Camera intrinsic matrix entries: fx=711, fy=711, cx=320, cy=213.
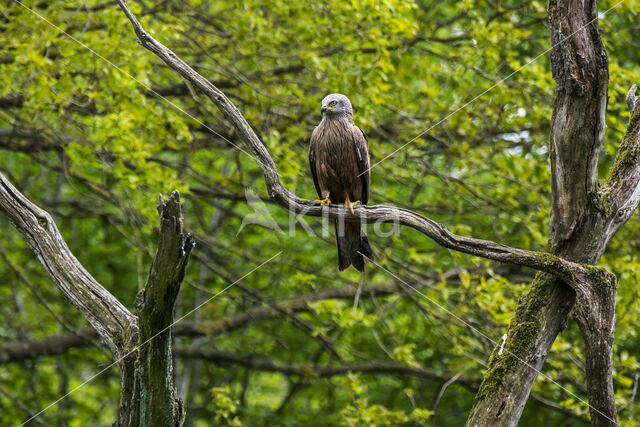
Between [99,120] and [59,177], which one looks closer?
[99,120]

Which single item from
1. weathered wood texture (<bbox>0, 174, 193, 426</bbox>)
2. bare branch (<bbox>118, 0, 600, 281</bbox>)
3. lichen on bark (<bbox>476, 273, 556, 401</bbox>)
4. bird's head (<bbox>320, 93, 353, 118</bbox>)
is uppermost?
bird's head (<bbox>320, 93, 353, 118</bbox>)

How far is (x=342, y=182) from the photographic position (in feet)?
18.0

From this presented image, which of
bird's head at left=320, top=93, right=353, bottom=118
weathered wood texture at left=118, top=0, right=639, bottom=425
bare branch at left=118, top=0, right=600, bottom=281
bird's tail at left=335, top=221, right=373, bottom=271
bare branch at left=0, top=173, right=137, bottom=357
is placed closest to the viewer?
bare branch at left=0, top=173, right=137, bottom=357

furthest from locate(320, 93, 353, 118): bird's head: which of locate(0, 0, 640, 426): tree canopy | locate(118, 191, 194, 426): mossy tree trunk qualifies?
locate(118, 191, 194, 426): mossy tree trunk

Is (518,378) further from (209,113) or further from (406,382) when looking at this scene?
(406,382)

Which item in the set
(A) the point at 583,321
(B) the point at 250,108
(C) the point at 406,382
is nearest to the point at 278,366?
(C) the point at 406,382

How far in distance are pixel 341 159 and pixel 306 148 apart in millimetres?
2115

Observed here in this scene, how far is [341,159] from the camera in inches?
214

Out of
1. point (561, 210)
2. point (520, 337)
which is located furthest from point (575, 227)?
point (520, 337)

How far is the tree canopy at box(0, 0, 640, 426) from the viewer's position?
20.6ft

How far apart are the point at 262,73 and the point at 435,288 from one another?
9.53 feet

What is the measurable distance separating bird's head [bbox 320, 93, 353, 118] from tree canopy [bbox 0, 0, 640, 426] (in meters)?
0.74

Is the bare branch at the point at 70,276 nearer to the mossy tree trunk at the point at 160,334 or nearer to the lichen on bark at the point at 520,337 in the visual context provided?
the mossy tree trunk at the point at 160,334

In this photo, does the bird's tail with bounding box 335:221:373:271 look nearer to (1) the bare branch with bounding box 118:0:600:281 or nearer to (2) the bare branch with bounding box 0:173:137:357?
→ (1) the bare branch with bounding box 118:0:600:281
